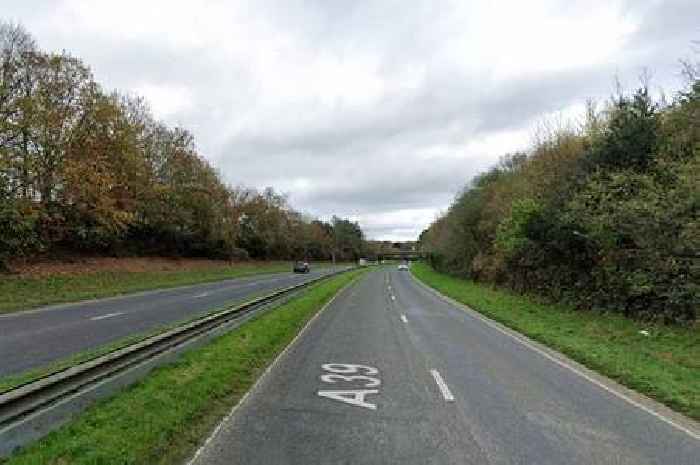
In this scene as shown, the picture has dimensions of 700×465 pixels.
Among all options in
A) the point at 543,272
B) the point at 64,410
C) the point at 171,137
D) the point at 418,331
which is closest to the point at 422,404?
the point at 64,410

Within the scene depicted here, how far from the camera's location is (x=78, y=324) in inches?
618

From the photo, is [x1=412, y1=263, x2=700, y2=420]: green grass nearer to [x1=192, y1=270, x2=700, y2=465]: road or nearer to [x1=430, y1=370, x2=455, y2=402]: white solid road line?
[x1=192, y1=270, x2=700, y2=465]: road

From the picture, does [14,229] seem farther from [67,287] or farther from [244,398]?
[244,398]

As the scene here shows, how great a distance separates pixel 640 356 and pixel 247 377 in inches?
332

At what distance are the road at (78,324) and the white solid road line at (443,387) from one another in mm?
6806

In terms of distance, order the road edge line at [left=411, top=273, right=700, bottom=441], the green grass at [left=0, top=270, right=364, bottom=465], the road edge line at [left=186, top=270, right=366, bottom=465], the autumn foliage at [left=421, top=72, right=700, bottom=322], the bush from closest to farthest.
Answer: the green grass at [left=0, top=270, right=364, bottom=465] → the road edge line at [left=186, top=270, right=366, bottom=465] → the road edge line at [left=411, top=273, right=700, bottom=441] → the autumn foliage at [left=421, top=72, right=700, bottom=322] → the bush

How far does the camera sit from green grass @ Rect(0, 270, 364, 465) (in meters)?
5.49

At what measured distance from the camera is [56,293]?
2645 centimetres

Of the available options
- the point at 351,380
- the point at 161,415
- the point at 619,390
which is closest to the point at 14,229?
the point at 351,380

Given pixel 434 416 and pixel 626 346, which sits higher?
pixel 434 416

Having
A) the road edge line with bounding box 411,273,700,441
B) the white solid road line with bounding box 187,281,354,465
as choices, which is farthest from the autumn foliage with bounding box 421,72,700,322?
the white solid road line with bounding box 187,281,354,465

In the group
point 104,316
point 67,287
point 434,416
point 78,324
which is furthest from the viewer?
point 67,287

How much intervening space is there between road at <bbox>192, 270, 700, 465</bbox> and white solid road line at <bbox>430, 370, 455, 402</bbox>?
2cm

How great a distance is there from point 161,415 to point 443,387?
4238 mm
